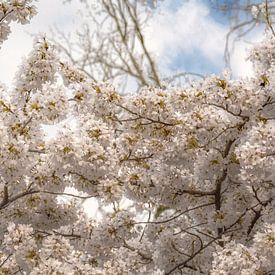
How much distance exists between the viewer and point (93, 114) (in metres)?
6.72

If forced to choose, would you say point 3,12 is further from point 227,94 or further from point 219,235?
point 219,235

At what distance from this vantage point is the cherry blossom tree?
235 inches

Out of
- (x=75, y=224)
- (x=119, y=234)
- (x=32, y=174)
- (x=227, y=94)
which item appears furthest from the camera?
(x=75, y=224)

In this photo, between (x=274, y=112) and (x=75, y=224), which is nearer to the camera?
(x=274, y=112)

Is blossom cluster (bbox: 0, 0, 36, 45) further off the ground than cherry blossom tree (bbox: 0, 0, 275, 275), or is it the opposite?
blossom cluster (bbox: 0, 0, 36, 45)

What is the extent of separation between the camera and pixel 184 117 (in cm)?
650

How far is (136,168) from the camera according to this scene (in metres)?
7.11

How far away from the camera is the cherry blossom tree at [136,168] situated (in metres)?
5.98

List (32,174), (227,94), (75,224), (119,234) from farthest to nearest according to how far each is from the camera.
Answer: (75,224)
(119,234)
(32,174)
(227,94)

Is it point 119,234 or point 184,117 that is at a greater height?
point 184,117

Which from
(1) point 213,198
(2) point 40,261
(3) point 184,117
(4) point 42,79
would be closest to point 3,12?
(4) point 42,79

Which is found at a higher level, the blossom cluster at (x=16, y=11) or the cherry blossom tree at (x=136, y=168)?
the blossom cluster at (x=16, y=11)

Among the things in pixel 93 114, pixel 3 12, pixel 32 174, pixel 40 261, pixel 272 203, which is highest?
pixel 3 12

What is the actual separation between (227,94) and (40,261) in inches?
114
